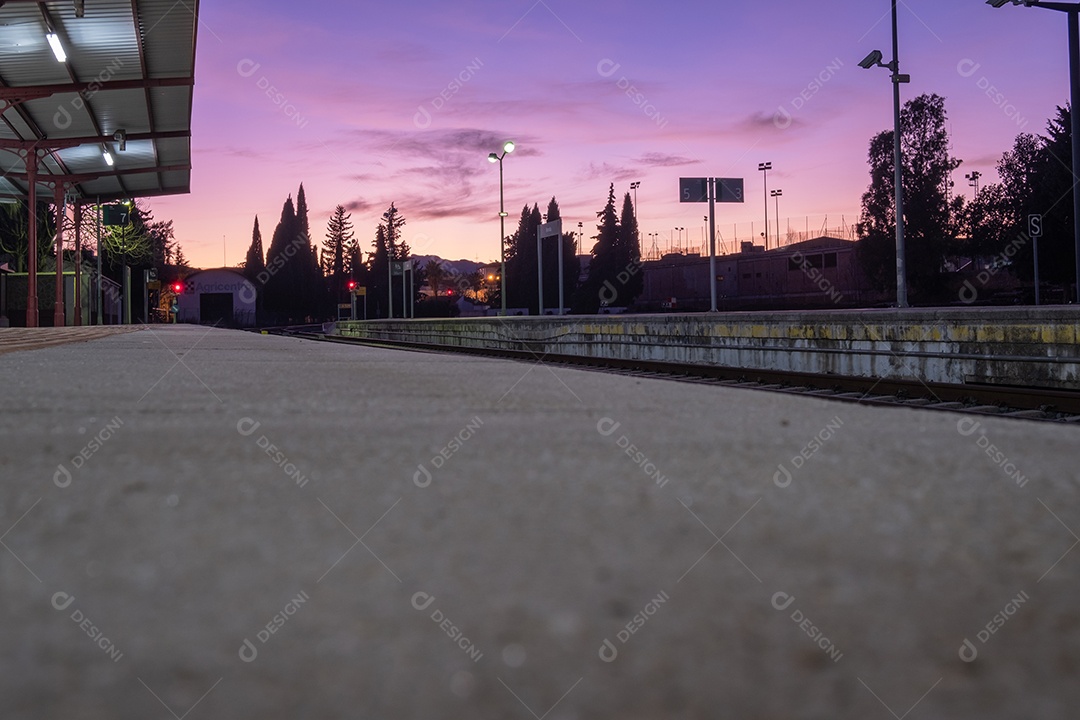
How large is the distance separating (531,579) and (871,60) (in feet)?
75.8

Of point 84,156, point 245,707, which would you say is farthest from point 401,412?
point 84,156

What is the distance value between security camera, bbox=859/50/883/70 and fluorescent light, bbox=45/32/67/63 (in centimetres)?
1875

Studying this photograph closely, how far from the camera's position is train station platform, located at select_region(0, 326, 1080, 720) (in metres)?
1.06

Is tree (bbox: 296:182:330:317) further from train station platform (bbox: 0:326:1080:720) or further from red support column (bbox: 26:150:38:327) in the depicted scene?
train station platform (bbox: 0:326:1080:720)

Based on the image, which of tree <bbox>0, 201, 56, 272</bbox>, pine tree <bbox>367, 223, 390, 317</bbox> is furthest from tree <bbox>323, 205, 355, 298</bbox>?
tree <bbox>0, 201, 56, 272</bbox>

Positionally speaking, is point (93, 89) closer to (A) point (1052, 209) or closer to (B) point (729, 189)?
(B) point (729, 189)

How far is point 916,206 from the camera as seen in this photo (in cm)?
5003

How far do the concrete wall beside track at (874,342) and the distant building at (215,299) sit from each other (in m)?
76.2

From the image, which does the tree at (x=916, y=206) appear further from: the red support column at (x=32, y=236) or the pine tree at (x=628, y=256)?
the red support column at (x=32, y=236)

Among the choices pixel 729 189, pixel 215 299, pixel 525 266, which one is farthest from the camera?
pixel 525 266

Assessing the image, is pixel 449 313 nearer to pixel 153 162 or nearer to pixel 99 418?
pixel 153 162

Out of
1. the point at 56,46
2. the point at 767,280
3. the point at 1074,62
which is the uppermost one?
the point at 56,46

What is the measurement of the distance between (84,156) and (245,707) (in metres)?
34.7

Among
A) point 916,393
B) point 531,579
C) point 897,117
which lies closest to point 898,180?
point 897,117
